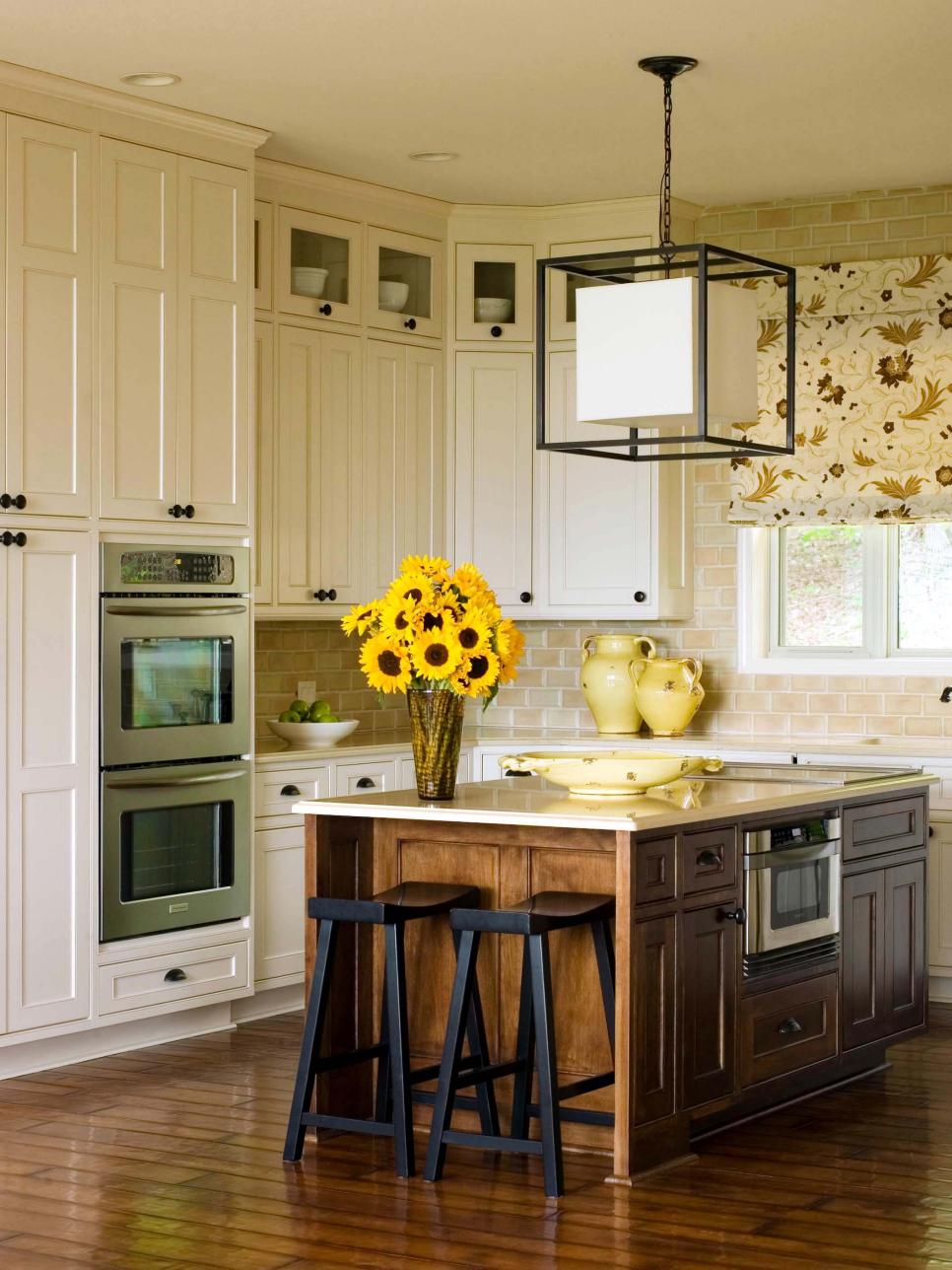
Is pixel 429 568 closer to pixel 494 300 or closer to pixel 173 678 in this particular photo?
pixel 173 678

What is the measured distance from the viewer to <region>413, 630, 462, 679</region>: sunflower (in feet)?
13.7

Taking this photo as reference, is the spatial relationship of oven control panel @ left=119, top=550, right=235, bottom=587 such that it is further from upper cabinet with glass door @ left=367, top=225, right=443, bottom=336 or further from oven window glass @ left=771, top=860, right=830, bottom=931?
oven window glass @ left=771, top=860, right=830, bottom=931

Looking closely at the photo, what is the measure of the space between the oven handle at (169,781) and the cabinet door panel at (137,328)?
0.79 m

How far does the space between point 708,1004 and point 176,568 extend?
7.10 feet

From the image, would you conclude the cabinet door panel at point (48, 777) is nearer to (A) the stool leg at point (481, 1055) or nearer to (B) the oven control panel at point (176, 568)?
(B) the oven control panel at point (176, 568)

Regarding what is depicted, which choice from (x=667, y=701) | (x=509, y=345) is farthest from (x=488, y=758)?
(x=509, y=345)

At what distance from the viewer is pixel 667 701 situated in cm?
639

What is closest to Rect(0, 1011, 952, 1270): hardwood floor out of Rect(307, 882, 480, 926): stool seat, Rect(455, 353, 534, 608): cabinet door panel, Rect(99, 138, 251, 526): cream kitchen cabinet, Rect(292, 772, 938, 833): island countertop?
Rect(307, 882, 480, 926): stool seat

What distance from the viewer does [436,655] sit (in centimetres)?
419

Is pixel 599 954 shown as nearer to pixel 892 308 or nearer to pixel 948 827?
pixel 948 827

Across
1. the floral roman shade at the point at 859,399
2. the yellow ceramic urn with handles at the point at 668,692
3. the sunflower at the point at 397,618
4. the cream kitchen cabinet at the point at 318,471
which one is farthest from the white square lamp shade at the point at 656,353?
the yellow ceramic urn with handles at the point at 668,692

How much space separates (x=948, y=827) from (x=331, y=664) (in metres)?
2.38

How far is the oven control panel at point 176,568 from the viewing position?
5148 millimetres

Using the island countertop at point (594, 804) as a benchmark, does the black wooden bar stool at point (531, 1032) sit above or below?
below
